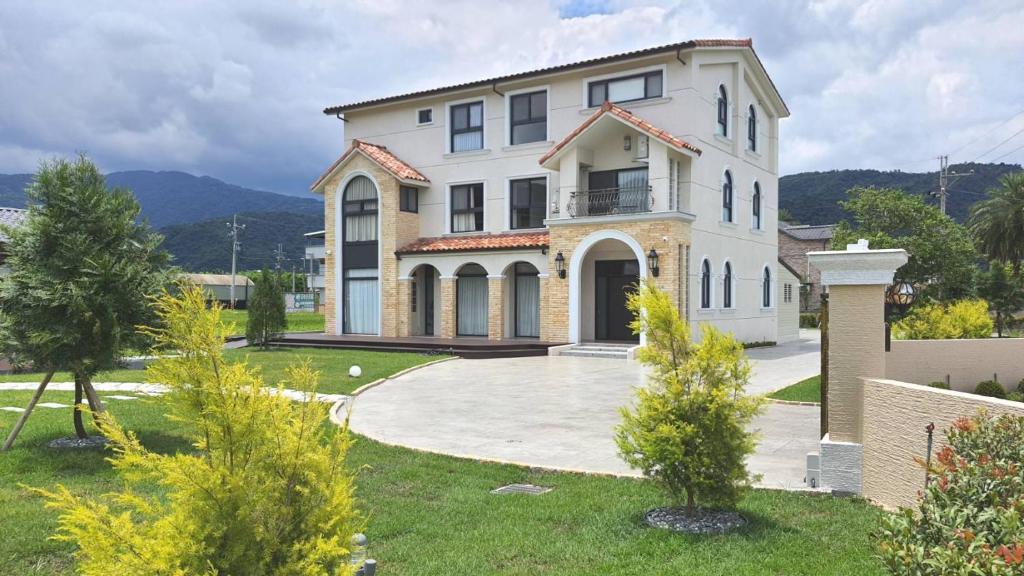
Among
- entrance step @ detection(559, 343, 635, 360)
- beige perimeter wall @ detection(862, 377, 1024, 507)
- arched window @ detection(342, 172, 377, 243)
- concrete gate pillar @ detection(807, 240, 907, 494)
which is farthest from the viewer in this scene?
arched window @ detection(342, 172, 377, 243)

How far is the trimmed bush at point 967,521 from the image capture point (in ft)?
9.48

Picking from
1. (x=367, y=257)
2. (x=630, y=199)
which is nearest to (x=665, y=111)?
(x=630, y=199)

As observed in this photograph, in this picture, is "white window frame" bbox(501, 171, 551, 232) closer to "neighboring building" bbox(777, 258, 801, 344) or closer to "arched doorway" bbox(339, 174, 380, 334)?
"arched doorway" bbox(339, 174, 380, 334)

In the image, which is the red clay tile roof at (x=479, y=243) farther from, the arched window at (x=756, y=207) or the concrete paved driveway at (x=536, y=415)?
the arched window at (x=756, y=207)

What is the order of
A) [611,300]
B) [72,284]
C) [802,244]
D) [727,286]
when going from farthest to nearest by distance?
[802,244] → [727,286] → [611,300] → [72,284]

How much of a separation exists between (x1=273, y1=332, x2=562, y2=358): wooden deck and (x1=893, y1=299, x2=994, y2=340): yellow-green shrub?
10246 millimetres

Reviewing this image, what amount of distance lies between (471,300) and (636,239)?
7315mm

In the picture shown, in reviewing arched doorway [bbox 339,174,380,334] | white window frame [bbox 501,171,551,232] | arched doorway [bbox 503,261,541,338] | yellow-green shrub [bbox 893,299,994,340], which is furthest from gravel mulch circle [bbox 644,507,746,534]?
arched doorway [bbox 339,174,380,334]

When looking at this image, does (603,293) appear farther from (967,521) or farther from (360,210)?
(967,521)

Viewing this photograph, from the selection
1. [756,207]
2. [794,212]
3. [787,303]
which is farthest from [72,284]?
[794,212]

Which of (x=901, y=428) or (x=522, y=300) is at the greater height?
(x=522, y=300)

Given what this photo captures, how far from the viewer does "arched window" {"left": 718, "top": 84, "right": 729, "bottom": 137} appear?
2398 cm

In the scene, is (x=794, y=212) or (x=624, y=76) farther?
(x=794, y=212)

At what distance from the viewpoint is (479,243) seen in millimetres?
25375
